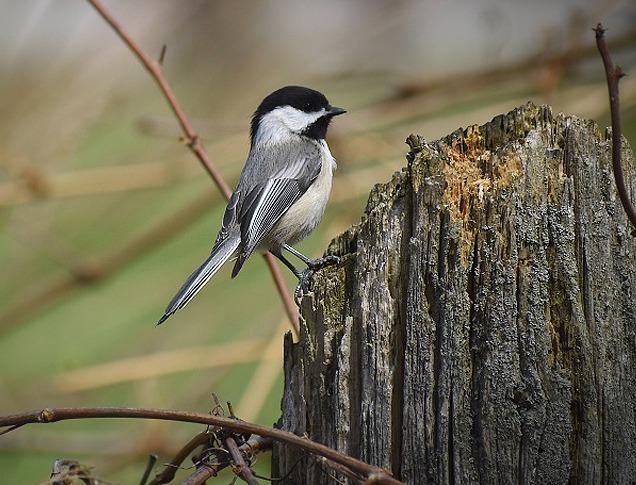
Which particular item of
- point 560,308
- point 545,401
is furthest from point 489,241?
point 545,401

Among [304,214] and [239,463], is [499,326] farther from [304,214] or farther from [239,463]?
[304,214]

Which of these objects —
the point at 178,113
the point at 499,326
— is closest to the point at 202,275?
the point at 178,113

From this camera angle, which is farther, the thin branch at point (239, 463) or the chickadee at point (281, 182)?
the chickadee at point (281, 182)

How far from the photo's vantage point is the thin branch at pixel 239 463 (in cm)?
186

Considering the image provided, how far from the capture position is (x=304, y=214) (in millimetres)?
3938

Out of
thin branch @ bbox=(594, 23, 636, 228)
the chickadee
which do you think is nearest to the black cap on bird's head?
the chickadee

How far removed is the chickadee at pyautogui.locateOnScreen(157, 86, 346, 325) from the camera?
374 cm

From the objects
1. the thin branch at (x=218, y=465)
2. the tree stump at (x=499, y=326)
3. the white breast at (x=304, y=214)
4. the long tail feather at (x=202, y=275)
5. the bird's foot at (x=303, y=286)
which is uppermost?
the white breast at (x=304, y=214)

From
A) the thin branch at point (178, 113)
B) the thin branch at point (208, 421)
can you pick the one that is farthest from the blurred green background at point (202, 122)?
the thin branch at point (208, 421)

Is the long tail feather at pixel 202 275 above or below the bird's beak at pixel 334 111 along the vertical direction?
below

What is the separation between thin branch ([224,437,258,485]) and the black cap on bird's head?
2.48 m

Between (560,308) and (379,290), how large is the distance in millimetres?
396

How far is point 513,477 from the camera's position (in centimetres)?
175

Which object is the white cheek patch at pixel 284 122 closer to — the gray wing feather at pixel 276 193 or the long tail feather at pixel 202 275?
the gray wing feather at pixel 276 193
